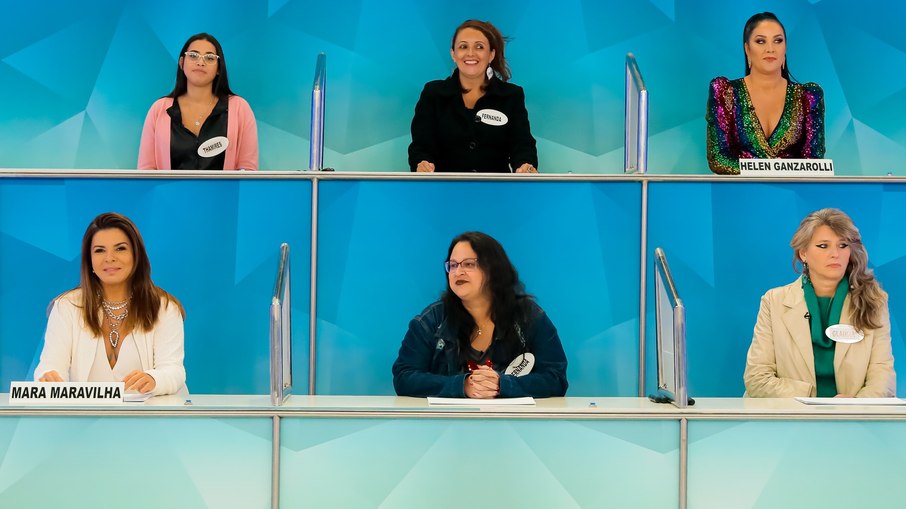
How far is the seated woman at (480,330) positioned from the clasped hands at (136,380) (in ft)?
2.48

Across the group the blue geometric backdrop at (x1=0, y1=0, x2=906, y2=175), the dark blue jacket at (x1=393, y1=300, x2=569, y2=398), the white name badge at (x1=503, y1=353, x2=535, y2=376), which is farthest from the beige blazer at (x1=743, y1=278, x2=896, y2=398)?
the blue geometric backdrop at (x1=0, y1=0, x2=906, y2=175)

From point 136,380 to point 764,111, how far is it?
112 inches

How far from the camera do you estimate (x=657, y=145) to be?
17.0 feet

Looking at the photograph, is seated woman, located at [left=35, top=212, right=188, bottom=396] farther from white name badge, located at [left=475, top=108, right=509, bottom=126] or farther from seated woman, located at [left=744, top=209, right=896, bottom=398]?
seated woman, located at [left=744, top=209, right=896, bottom=398]

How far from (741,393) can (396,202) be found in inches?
61.5

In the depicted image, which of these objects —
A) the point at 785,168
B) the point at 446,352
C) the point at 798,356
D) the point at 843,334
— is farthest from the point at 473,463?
the point at 785,168

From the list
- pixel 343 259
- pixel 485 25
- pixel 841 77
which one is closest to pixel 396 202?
pixel 343 259

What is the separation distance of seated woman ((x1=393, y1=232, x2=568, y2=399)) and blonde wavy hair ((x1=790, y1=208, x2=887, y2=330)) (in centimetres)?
108

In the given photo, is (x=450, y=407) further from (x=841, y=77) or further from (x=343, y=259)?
(x=841, y=77)

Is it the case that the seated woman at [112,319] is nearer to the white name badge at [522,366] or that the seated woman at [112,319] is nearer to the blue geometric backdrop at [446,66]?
the white name badge at [522,366]

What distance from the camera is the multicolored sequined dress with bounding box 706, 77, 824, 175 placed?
4.47 metres

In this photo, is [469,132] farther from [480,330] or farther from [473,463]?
[473,463]

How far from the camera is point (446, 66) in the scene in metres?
5.21

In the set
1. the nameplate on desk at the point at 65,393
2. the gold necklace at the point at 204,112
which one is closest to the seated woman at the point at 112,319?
the nameplate on desk at the point at 65,393
